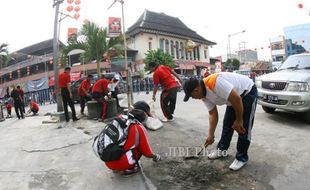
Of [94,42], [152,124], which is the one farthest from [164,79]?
[94,42]

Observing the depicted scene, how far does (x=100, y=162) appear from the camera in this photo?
4.55 m

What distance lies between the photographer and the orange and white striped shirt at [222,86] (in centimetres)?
332

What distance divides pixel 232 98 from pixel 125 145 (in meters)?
1.42

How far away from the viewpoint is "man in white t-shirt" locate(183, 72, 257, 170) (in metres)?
3.32

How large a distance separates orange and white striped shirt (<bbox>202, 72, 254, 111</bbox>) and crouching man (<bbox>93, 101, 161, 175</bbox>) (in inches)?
37.9

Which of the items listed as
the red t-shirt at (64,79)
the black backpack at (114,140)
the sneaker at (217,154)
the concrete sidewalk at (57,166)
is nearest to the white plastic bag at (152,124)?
the concrete sidewalk at (57,166)

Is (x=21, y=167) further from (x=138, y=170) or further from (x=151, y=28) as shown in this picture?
(x=151, y=28)

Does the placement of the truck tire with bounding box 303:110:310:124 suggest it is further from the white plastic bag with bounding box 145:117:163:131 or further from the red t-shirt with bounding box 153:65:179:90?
the white plastic bag with bounding box 145:117:163:131

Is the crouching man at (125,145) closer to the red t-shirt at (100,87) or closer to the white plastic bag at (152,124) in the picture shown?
the white plastic bag at (152,124)

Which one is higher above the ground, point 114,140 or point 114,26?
point 114,26

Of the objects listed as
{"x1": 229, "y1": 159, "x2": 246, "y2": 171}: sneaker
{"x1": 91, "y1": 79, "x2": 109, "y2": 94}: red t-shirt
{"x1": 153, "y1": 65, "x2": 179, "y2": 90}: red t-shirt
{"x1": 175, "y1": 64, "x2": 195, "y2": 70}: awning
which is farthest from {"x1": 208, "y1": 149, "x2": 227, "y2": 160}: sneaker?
{"x1": 175, "y1": 64, "x2": 195, "y2": 70}: awning

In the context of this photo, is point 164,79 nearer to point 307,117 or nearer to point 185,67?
point 307,117

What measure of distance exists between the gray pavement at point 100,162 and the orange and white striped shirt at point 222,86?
1.09m

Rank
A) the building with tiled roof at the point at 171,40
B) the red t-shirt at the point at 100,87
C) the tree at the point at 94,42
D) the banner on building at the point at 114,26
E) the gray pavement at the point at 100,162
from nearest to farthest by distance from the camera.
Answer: the gray pavement at the point at 100,162, the red t-shirt at the point at 100,87, the banner on building at the point at 114,26, the tree at the point at 94,42, the building with tiled roof at the point at 171,40
